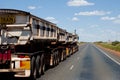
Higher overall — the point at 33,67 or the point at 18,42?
the point at 18,42

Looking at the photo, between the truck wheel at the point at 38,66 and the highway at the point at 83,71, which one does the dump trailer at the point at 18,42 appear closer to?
the truck wheel at the point at 38,66

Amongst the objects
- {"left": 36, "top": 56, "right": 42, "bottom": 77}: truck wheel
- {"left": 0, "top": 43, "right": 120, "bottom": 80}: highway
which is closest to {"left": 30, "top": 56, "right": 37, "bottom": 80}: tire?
{"left": 36, "top": 56, "right": 42, "bottom": 77}: truck wheel

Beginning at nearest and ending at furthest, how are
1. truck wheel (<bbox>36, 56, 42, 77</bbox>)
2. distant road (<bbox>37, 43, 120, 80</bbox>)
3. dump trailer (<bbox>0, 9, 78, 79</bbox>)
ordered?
dump trailer (<bbox>0, 9, 78, 79</bbox>), truck wheel (<bbox>36, 56, 42, 77</bbox>), distant road (<bbox>37, 43, 120, 80</bbox>)

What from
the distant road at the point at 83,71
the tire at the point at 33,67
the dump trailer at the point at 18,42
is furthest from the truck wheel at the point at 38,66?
the tire at the point at 33,67

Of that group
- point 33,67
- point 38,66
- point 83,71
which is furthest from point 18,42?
point 83,71

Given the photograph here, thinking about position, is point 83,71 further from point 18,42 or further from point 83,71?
point 18,42

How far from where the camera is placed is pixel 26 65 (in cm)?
1442

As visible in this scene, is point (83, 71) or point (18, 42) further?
point (83, 71)

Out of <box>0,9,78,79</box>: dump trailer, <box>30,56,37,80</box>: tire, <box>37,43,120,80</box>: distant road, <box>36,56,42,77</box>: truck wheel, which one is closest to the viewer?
<box>0,9,78,79</box>: dump trailer

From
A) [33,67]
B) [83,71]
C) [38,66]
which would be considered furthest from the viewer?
[83,71]

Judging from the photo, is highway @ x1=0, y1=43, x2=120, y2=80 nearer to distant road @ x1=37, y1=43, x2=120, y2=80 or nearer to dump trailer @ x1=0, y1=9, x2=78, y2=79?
distant road @ x1=37, y1=43, x2=120, y2=80

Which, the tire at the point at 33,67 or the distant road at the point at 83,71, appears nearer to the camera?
the tire at the point at 33,67

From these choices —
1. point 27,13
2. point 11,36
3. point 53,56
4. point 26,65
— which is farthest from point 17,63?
point 53,56

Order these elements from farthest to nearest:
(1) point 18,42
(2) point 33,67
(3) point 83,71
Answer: (3) point 83,71 < (2) point 33,67 < (1) point 18,42
